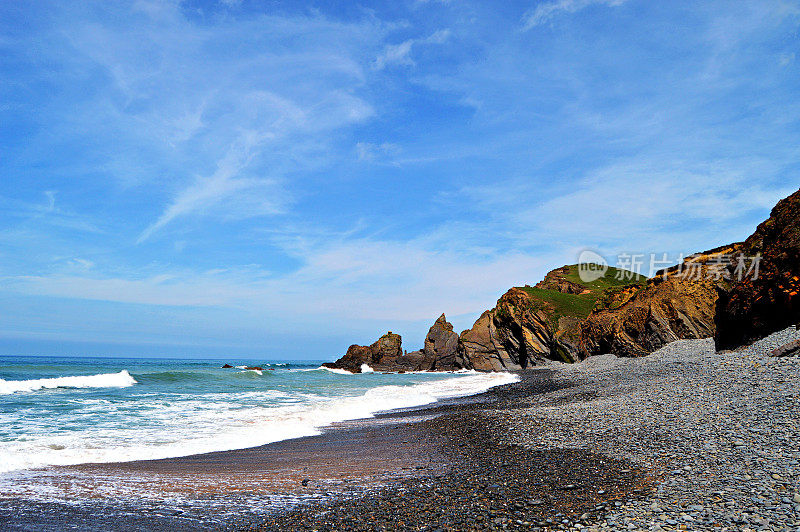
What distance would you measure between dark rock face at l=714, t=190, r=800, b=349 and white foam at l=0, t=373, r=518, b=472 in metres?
19.4

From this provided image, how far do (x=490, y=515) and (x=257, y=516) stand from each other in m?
3.79

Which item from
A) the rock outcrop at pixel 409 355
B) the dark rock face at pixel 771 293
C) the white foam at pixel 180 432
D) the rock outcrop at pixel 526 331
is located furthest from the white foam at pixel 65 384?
the rock outcrop at pixel 409 355

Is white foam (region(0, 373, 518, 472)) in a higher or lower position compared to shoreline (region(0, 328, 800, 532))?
lower

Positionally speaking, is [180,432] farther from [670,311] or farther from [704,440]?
[670,311]

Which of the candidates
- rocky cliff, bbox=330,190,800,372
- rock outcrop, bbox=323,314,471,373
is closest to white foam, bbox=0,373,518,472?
rocky cliff, bbox=330,190,800,372

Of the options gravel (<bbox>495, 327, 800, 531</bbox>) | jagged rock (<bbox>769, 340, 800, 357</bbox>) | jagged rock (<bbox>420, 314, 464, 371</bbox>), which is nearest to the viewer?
gravel (<bbox>495, 327, 800, 531</bbox>)

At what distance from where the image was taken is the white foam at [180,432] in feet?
42.3

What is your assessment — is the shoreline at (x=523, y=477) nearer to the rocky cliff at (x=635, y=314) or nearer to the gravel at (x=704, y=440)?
the gravel at (x=704, y=440)

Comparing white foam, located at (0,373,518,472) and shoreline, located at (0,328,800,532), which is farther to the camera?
white foam, located at (0,373,518,472)

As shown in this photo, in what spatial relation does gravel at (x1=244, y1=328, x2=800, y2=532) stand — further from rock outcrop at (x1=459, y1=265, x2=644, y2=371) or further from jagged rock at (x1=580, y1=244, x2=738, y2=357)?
rock outcrop at (x1=459, y1=265, x2=644, y2=371)

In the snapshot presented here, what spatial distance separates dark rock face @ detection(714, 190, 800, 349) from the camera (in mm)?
24047

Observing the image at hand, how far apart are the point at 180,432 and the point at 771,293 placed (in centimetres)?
2928

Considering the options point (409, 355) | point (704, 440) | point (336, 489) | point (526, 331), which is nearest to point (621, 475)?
point (704, 440)

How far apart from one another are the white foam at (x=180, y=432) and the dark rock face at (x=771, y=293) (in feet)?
63.6
